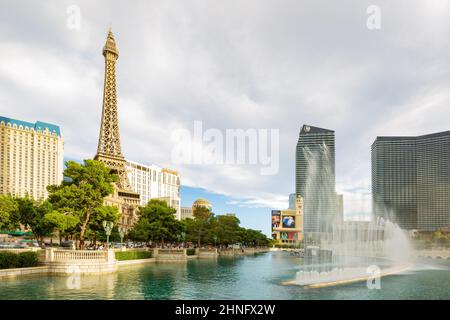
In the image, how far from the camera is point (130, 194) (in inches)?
5507

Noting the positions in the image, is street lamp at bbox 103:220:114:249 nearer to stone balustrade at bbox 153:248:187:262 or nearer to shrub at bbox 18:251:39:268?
shrub at bbox 18:251:39:268

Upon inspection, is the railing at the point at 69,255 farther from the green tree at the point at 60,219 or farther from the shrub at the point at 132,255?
the shrub at the point at 132,255

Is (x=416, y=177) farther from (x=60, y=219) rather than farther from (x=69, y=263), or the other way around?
(x=69, y=263)

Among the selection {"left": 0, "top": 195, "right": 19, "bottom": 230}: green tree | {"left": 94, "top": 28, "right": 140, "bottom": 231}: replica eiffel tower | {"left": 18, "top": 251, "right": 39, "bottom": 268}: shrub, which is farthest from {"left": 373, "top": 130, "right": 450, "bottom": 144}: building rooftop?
{"left": 18, "top": 251, "right": 39, "bottom": 268}: shrub

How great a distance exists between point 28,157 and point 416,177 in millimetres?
186454

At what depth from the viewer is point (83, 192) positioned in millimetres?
42469

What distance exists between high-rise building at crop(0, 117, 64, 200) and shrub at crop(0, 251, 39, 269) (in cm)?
14970

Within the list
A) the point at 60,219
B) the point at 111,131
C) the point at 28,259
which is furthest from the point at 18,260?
the point at 111,131

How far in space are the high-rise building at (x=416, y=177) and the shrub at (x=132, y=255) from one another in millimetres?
134219

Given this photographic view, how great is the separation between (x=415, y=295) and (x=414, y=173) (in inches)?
6366

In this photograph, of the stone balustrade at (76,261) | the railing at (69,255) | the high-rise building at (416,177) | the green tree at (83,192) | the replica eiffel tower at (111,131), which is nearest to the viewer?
the stone balustrade at (76,261)

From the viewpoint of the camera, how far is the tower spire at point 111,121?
138m

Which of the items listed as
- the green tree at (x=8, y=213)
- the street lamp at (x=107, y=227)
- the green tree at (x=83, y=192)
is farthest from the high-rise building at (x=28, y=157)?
the street lamp at (x=107, y=227)
